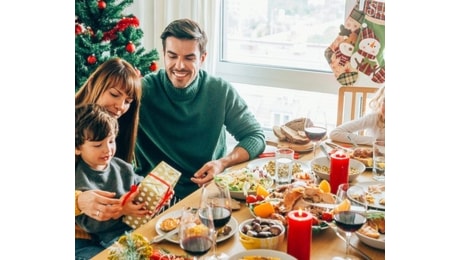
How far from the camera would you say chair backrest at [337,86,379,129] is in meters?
2.52

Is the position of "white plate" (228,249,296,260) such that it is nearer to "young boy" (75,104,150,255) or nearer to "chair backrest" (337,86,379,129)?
"young boy" (75,104,150,255)

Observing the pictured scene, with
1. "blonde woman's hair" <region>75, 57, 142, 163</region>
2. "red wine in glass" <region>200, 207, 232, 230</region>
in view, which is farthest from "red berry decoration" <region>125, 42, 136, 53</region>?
"red wine in glass" <region>200, 207, 232, 230</region>

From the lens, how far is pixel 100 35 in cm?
212

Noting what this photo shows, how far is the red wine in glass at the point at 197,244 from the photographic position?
1089mm

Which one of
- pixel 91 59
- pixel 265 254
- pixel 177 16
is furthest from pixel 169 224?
pixel 177 16

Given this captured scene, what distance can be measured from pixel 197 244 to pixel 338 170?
26.1 inches

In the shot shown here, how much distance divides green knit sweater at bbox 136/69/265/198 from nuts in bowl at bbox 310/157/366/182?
0.34 m

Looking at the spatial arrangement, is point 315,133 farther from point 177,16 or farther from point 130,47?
point 177,16

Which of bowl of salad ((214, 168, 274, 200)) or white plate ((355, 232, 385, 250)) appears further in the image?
bowl of salad ((214, 168, 274, 200))

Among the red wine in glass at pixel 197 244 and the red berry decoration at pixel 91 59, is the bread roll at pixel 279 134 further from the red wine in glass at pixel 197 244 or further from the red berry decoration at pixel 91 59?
the red wine in glass at pixel 197 244

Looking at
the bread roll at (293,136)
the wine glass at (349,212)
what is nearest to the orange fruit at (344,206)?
the wine glass at (349,212)
